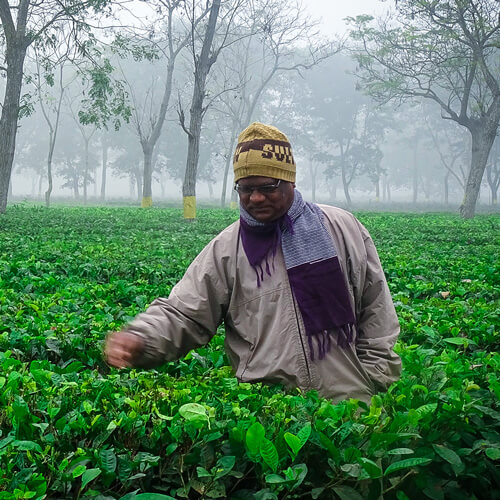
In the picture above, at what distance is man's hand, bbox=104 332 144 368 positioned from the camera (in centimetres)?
233

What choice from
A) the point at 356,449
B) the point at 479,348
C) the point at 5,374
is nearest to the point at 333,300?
the point at 356,449

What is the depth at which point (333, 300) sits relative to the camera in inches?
101

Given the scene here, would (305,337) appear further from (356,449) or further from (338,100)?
(338,100)

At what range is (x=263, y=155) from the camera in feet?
8.46

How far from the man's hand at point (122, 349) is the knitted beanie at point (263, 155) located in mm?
831

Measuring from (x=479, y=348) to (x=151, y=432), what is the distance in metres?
2.58

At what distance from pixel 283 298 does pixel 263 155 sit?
24.3 inches

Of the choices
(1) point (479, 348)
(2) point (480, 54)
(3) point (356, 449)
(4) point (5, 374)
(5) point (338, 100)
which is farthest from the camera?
(5) point (338, 100)

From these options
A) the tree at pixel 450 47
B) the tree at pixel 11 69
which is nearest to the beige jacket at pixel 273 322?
the tree at pixel 11 69

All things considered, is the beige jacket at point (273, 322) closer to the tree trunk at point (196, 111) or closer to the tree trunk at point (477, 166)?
the tree trunk at point (196, 111)

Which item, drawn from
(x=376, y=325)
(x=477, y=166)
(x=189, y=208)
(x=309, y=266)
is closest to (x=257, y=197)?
(x=309, y=266)

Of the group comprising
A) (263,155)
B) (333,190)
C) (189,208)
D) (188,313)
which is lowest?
(188,313)

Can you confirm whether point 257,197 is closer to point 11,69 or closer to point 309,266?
point 309,266

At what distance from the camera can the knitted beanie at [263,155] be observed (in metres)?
2.58
